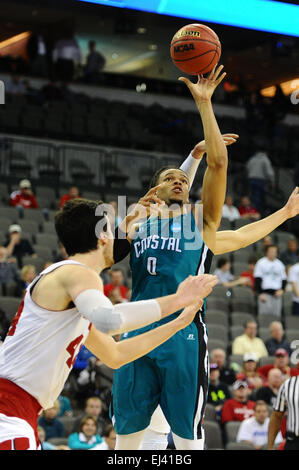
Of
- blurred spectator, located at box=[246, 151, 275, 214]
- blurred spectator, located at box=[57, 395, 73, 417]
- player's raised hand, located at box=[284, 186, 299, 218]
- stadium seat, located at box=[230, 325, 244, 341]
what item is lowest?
blurred spectator, located at box=[57, 395, 73, 417]

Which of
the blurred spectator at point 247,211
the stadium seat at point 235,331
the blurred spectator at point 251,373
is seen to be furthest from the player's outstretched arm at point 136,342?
the blurred spectator at point 247,211

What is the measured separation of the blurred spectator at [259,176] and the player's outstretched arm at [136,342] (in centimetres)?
1504

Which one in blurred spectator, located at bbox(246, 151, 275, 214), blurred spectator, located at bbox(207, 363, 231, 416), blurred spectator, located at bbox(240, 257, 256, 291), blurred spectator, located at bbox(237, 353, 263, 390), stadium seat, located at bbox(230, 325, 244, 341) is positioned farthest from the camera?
blurred spectator, located at bbox(246, 151, 275, 214)

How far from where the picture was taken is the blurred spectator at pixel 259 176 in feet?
62.1

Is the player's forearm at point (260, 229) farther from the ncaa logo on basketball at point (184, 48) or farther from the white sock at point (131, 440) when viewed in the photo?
the white sock at point (131, 440)

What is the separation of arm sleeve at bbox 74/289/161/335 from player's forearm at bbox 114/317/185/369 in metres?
0.12

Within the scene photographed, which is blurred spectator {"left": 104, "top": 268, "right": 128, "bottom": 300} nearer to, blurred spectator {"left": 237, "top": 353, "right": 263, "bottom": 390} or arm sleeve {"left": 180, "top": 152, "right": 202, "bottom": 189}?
blurred spectator {"left": 237, "top": 353, "right": 263, "bottom": 390}

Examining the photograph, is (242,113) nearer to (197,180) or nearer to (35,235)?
(197,180)

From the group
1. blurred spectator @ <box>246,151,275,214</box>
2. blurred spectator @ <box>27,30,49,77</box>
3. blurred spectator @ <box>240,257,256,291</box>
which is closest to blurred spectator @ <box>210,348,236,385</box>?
blurred spectator @ <box>240,257,256,291</box>

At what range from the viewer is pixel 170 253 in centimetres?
507

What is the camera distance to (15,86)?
789 inches

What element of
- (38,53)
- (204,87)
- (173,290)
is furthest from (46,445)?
(38,53)

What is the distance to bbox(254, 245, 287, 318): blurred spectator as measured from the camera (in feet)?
46.9

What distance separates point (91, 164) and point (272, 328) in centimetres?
787
